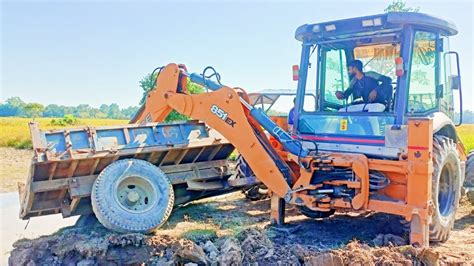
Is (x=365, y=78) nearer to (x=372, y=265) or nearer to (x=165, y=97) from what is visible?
(x=372, y=265)

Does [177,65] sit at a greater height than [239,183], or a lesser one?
greater

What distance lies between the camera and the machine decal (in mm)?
5730

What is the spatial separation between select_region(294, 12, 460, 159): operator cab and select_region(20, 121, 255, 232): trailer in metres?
1.77

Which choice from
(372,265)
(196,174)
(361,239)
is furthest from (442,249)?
(196,174)

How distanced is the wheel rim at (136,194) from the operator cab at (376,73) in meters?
1.98

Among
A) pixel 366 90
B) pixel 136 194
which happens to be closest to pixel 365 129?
pixel 366 90

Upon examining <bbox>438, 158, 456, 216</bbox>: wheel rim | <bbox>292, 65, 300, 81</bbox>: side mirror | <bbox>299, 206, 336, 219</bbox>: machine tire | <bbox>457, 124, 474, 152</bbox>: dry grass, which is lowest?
<bbox>457, 124, 474, 152</bbox>: dry grass

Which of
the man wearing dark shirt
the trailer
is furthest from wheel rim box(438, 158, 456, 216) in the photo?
the trailer

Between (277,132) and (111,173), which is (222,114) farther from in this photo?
(111,173)

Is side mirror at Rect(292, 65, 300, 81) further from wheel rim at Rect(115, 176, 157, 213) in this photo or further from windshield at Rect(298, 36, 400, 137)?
wheel rim at Rect(115, 176, 157, 213)

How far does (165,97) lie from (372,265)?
3743mm

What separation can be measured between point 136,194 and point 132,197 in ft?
0.20

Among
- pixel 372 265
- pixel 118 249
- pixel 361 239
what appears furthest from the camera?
pixel 361 239

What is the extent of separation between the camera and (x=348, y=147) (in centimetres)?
523
